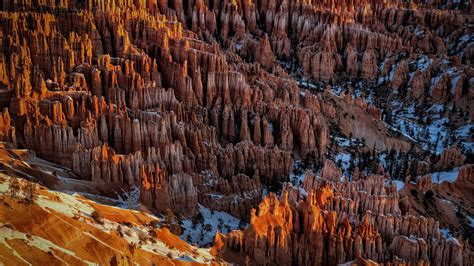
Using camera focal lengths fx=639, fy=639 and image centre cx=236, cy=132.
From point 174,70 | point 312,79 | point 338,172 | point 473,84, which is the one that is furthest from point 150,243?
point 473,84

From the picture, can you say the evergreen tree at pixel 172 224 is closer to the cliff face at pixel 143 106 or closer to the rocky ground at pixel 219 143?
the rocky ground at pixel 219 143

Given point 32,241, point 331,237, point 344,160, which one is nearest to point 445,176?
point 344,160

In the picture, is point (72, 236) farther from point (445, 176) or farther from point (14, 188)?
point (445, 176)

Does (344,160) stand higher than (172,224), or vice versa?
(172,224)

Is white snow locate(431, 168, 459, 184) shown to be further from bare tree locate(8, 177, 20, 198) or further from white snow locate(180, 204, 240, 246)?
bare tree locate(8, 177, 20, 198)

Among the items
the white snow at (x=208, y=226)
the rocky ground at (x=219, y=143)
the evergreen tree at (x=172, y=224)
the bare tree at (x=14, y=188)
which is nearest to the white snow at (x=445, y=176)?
the rocky ground at (x=219, y=143)
